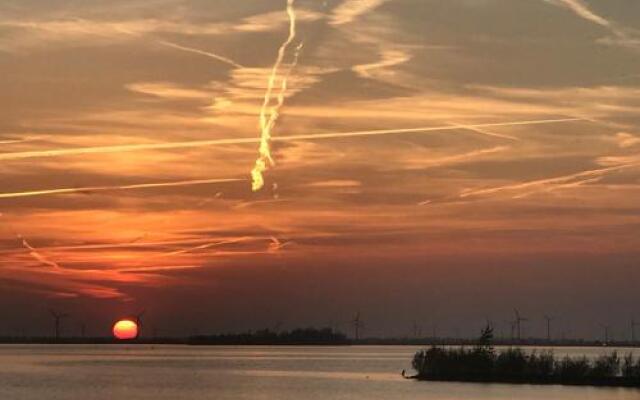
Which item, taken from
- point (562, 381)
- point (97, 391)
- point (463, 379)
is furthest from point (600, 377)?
point (97, 391)

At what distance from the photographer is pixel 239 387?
130875 mm

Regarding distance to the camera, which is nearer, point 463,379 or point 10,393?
point 10,393

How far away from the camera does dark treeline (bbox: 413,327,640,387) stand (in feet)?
367

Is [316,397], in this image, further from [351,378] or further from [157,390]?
[351,378]

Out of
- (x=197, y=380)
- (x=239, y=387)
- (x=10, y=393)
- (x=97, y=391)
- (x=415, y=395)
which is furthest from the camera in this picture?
(x=197, y=380)

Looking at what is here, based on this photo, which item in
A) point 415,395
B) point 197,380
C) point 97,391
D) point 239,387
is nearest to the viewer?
point 415,395

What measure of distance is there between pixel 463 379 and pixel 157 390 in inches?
1209

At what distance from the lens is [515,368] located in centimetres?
11819

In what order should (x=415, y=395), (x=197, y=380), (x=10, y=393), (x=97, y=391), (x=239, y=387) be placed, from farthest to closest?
1. (x=197, y=380)
2. (x=239, y=387)
3. (x=97, y=391)
4. (x=10, y=393)
5. (x=415, y=395)

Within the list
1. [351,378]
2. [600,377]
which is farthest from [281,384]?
[600,377]

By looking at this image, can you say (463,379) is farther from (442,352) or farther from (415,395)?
(415,395)

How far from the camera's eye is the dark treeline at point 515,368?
11187 centimetres

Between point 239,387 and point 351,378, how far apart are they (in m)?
23.7

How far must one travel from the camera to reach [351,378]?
150875 mm
